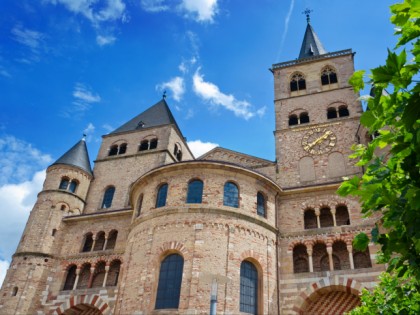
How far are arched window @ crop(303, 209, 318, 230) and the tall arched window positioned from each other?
47.6ft

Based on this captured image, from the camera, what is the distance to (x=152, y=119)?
36.8 meters

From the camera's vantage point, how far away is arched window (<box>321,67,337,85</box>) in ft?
108

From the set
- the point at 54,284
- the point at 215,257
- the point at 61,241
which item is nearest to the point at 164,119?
the point at 61,241

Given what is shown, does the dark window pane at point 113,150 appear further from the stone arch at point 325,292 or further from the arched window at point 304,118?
the stone arch at point 325,292

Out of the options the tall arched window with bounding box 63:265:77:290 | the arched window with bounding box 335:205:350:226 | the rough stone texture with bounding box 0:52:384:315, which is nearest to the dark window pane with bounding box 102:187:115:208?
the rough stone texture with bounding box 0:52:384:315

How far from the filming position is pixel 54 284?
23.8m

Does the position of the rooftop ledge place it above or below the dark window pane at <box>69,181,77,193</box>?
above

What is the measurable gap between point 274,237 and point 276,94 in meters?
16.1

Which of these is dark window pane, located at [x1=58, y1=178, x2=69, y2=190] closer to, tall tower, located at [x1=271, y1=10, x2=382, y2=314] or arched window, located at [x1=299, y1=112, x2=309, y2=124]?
tall tower, located at [x1=271, y1=10, x2=382, y2=314]

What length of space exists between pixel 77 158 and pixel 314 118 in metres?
19.1

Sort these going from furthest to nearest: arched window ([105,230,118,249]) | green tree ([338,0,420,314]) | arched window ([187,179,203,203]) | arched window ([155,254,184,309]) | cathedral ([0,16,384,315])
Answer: arched window ([105,230,118,249]) → arched window ([187,179,203,203]) → cathedral ([0,16,384,315]) → arched window ([155,254,184,309]) → green tree ([338,0,420,314])

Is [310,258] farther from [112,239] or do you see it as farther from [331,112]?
[331,112]

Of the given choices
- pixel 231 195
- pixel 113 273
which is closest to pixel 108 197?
pixel 113 273

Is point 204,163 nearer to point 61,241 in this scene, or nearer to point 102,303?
point 102,303
